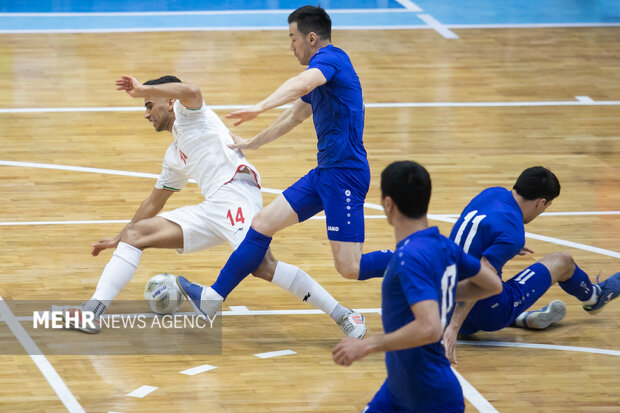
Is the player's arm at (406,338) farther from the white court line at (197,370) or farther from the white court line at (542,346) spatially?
the white court line at (542,346)

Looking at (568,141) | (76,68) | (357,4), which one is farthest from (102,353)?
(357,4)

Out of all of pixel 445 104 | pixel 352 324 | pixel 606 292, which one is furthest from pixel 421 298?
pixel 445 104

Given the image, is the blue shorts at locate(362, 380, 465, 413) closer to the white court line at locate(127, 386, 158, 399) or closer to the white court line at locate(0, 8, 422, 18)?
the white court line at locate(127, 386, 158, 399)

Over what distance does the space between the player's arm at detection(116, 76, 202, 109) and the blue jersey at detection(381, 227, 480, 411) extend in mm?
2315

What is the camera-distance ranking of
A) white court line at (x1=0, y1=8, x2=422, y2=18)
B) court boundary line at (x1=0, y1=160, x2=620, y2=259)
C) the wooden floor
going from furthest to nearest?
white court line at (x1=0, y1=8, x2=422, y2=18) → court boundary line at (x1=0, y1=160, x2=620, y2=259) → the wooden floor

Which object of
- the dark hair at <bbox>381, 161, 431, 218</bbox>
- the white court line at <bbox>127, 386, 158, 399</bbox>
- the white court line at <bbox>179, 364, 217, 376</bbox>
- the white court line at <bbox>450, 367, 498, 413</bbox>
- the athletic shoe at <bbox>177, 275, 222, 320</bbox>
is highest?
the dark hair at <bbox>381, 161, 431, 218</bbox>

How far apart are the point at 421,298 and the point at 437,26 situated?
12029 mm

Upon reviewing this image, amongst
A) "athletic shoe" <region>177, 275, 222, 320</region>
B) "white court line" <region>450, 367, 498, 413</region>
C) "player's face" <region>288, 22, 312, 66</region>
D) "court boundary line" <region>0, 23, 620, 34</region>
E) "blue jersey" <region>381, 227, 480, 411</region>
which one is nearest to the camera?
"blue jersey" <region>381, 227, 480, 411</region>

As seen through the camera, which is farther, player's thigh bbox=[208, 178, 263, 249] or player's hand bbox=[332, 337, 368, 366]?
player's thigh bbox=[208, 178, 263, 249]

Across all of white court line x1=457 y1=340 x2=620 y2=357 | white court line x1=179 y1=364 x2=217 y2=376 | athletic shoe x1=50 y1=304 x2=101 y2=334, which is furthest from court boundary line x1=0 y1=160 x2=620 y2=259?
white court line x1=179 y1=364 x2=217 y2=376

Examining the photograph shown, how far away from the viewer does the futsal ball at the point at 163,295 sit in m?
6.59

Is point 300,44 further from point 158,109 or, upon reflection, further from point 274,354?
point 274,354

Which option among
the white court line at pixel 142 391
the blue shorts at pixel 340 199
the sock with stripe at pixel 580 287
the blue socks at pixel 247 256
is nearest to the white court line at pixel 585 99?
the sock with stripe at pixel 580 287

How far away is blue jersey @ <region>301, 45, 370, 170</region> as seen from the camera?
5.96 meters
